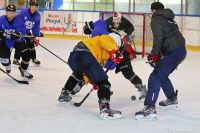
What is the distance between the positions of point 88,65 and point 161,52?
2.00 feet

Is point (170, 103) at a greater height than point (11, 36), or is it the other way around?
point (11, 36)

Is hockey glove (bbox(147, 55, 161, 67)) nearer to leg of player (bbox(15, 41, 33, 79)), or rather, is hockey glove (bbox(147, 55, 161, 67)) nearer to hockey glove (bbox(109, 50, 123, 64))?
hockey glove (bbox(109, 50, 123, 64))

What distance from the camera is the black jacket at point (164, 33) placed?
365 centimetres

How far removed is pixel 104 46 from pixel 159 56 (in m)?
0.48

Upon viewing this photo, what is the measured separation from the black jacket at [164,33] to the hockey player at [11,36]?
208cm

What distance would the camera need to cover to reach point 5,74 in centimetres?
601

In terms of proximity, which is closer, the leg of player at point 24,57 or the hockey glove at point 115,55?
the hockey glove at point 115,55

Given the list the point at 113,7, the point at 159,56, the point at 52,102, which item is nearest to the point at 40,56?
the point at 52,102

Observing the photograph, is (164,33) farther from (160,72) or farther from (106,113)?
(106,113)

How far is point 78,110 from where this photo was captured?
396 centimetres

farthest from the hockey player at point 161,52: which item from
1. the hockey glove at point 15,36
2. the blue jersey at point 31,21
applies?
the blue jersey at point 31,21

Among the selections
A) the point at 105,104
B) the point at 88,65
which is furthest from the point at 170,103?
the point at 88,65

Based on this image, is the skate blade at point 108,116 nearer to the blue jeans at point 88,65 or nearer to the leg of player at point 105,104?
the leg of player at point 105,104

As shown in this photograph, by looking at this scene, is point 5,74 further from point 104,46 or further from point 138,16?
point 138,16
